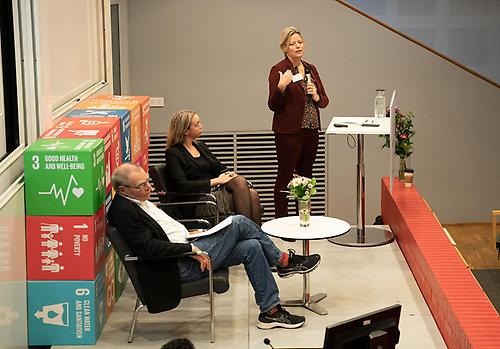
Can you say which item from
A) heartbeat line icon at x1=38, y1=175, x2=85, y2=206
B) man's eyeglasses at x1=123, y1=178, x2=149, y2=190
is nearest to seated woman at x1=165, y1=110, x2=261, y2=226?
man's eyeglasses at x1=123, y1=178, x2=149, y2=190

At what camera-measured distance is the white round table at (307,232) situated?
648cm

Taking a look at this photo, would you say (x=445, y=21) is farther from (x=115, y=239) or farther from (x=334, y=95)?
(x=115, y=239)

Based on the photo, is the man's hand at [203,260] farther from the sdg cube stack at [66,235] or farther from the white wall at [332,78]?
the white wall at [332,78]

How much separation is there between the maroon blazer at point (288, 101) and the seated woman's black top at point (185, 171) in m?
0.89

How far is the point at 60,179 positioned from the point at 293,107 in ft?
8.89

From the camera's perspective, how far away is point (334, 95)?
10078 mm

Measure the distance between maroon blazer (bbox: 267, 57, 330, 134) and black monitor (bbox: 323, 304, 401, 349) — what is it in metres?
3.94

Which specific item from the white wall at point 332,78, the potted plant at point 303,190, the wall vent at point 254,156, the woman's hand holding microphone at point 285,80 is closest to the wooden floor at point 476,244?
the white wall at point 332,78

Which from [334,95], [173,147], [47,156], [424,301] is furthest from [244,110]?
[47,156]

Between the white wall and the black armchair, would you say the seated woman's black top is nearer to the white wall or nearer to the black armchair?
the black armchair

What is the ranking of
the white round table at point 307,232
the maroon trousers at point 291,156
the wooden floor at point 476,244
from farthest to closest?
1. the wooden floor at point 476,244
2. the maroon trousers at point 291,156
3. the white round table at point 307,232

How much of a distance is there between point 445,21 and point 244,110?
7.42 feet

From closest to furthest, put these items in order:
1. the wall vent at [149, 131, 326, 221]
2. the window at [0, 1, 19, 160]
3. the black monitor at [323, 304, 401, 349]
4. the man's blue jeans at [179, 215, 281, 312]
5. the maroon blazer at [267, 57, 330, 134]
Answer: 1. the black monitor at [323, 304, 401, 349]
2. the window at [0, 1, 19, 160]
3. the man's blue jeans at [179, 215, 281, 312]
4. the maroon blazer at [267, 57, 330, 134]
5. the wall vent at [149, 131, 326, 221]

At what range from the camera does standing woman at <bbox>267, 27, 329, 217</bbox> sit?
26.0 ft
